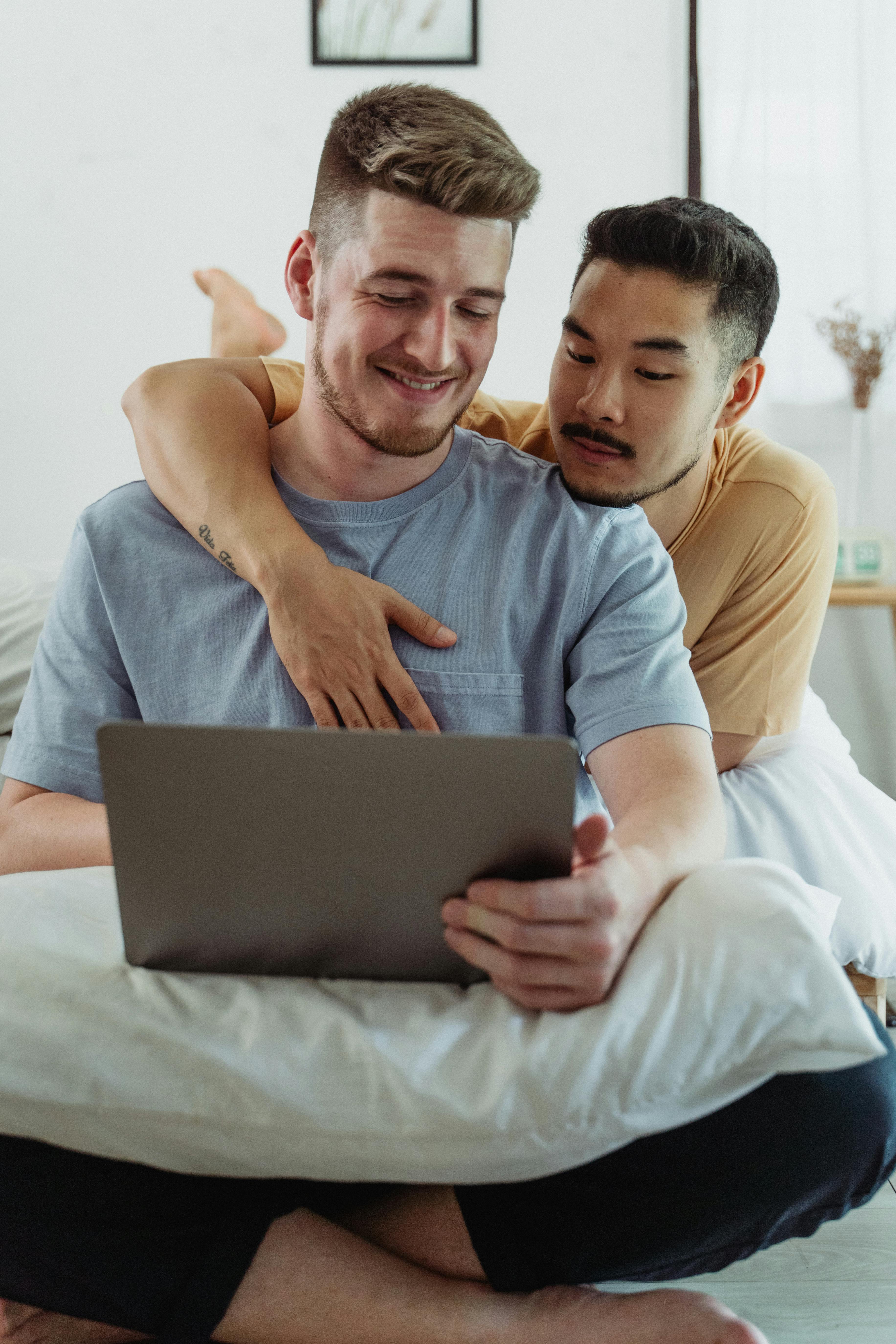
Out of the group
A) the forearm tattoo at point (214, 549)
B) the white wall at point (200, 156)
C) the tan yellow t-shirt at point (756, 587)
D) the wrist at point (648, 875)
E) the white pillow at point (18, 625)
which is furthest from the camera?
the white wall at point (200, 156)

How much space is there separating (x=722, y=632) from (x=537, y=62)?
1.78 m

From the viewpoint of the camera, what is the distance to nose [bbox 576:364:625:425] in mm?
1295

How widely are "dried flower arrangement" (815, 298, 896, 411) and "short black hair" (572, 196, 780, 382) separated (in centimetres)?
119

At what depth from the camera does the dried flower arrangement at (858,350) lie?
252 cm

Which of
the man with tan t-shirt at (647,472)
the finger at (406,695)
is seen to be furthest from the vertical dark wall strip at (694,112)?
the finger at (406,695)

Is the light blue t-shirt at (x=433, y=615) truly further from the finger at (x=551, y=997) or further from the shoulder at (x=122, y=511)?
the finger at (x=551, y=997)

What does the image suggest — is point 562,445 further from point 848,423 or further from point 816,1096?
point 848,423

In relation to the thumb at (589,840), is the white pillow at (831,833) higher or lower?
lower

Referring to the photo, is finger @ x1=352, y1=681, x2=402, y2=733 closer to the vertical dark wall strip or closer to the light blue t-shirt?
the light blue t-shirt

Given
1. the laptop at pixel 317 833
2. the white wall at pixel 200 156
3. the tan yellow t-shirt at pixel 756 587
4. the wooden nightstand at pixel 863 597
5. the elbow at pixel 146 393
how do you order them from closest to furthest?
the laptop at pixel 317 833 → the elbow at pixel 146 393 → the tan yellow t-shirt at pixel 756 587 → the wooden nightstand at pixel 863 597 → the white wall at pixel 200 156

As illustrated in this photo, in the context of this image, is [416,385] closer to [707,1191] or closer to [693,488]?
[693,488]

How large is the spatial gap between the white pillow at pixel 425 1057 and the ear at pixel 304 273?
75cm

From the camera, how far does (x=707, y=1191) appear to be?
2.60 ft

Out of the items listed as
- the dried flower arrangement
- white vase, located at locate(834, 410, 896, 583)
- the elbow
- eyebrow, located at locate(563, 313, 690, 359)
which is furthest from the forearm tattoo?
the dried flower arrangement
